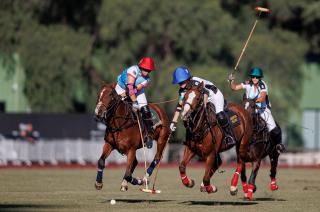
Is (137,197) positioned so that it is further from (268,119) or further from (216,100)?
(268,119)

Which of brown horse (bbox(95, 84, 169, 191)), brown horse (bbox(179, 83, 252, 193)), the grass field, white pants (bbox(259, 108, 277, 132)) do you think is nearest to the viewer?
the grass field

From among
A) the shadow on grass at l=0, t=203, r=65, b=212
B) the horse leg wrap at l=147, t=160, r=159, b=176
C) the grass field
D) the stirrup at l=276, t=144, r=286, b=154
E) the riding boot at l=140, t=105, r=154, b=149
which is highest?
the riding boot at l=140, t=105, r=154, b=149

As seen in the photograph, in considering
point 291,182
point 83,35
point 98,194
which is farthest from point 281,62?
point 98,194

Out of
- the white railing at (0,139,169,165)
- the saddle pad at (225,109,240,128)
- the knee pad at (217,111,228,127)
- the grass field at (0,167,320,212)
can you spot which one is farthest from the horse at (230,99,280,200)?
the white railing at (0,139,169,165)

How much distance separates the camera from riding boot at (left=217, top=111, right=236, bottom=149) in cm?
1919

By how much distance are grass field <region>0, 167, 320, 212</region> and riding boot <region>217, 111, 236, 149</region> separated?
3.75 ft

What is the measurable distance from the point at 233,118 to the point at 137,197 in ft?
8.53

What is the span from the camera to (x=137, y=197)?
68.2 feet

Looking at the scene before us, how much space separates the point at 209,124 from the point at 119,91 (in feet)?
7.43

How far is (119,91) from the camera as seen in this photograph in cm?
2011

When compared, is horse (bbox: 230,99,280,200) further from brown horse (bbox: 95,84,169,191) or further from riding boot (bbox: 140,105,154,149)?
brown horse (bbox: 95,84,169,191)

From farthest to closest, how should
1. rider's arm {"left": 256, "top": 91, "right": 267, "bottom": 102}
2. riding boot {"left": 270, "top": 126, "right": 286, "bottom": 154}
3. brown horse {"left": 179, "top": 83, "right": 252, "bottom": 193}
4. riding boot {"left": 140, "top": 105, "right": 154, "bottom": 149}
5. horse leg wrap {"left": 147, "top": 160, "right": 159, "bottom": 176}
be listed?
riding boot {"left": 270, "top": 126, "right": 286, "bottom": 154} → rider's arm {"left": 256, "top": 91, "right": 267, "bottom": 102} → horse leg wrap {"left": 147, "top": 160, "right": 159, "bottom": 176} → riding boot {"left": 140, "top": 105, "right": 154, "bottom": 149} → brown horse {"left": 179, "top": 83, "right": 252, "bottom": 193}

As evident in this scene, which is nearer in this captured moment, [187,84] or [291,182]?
[187,84]

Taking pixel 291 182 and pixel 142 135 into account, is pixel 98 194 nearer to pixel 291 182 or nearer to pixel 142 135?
pixel 142 135
